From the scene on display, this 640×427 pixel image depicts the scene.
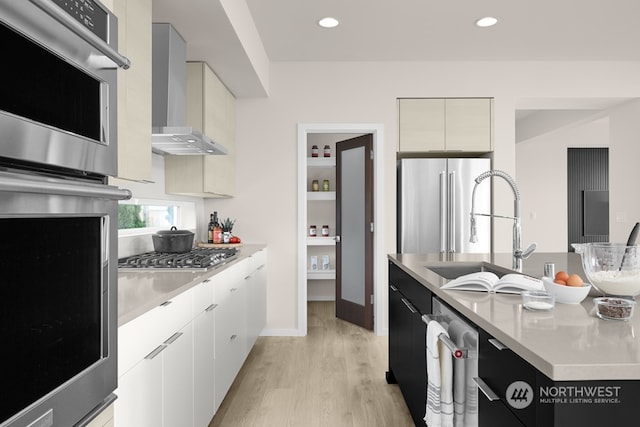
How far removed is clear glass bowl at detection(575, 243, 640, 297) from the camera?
4.02 feet

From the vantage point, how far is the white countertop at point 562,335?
0.79 metres

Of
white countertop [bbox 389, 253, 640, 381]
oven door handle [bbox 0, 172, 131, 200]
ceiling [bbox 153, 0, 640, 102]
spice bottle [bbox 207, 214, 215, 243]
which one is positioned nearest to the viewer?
oven door handle [bbox 0, 172, 131, 200]

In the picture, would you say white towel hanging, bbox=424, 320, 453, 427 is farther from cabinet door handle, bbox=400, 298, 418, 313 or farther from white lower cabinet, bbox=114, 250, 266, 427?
white lower cabinet, bbox=114, 250, 266, 427

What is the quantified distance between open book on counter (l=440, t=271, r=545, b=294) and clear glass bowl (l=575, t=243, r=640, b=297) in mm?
189

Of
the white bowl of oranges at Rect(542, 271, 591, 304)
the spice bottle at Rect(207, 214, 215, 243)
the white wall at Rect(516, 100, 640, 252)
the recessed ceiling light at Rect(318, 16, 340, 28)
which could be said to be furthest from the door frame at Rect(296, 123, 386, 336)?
the white wall at Rect(516, 100, 640, 252)

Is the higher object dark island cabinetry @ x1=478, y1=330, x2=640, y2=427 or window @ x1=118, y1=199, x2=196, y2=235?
window @ x1=118, y1=199, x2=196, y2=235

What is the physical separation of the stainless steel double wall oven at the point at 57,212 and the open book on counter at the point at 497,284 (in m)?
1.16

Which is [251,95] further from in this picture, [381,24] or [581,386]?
[581,386]

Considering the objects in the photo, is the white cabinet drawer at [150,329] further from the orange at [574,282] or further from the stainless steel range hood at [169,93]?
the orange at [574,282]

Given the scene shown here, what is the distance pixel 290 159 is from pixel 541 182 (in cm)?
517

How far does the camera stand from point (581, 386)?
2.60 ft

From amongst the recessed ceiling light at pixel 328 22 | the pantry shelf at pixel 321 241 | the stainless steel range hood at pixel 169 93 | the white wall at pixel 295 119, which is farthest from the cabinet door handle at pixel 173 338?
the pantry shelf at pixel 321 241

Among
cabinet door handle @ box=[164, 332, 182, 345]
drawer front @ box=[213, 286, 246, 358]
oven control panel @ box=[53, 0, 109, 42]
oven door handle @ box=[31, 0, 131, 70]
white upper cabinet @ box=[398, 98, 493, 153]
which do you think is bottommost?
drawer front @ box=[213, 286, 246, 358]

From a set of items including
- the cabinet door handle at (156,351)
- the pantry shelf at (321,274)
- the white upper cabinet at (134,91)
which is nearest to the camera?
the cabinet door handle at (156,351)
